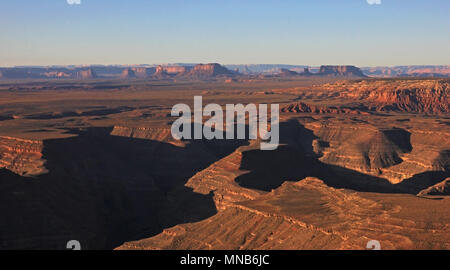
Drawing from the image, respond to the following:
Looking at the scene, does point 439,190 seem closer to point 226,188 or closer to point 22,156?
point 226,188

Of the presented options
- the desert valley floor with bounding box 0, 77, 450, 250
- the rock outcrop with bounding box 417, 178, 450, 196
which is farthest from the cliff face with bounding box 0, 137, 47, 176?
the rock outcrop with bounding box 417, 178, 450, 196

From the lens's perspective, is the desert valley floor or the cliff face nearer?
the desert valley floor

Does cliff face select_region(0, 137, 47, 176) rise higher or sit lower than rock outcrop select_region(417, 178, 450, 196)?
higher

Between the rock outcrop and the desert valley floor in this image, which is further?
the rock outcrop

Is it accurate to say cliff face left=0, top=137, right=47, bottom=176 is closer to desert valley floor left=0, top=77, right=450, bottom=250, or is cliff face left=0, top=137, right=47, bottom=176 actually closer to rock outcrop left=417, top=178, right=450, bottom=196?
desert valley floor left=0, top=77, right=450, bottom=250

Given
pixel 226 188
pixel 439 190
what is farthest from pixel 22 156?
pixel 439 190

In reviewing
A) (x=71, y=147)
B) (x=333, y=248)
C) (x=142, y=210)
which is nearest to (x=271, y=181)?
(x=142, y=210)

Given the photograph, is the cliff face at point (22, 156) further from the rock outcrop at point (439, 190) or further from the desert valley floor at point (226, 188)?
the rock outcrop at point (439, 190)

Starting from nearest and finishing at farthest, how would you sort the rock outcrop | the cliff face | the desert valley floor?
the desert valley floor
the rock outcrop
the cliff face

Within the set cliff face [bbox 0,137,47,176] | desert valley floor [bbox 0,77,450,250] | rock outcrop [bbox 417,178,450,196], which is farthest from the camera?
cliff face [bbox 0,137,47,176]

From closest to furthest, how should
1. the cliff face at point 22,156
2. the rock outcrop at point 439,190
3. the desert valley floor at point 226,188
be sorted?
the desert valley floor at point 226,188, the rock outcrop at point 439,190, the cliff face at point 22,156

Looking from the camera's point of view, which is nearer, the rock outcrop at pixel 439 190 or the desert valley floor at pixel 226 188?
the desert valley floor at pixel 226 188

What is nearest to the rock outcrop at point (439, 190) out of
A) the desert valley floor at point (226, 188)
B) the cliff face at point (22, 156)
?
the desert valley floor at point (226, 188)
